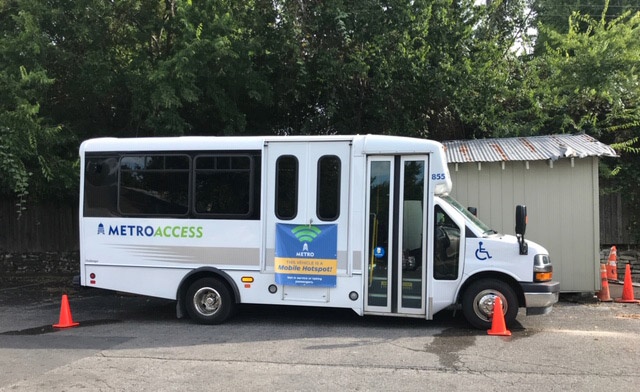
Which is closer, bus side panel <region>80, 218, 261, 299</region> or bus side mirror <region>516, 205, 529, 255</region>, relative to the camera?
bus side mirror <region>516, 205, 529, 255</region>

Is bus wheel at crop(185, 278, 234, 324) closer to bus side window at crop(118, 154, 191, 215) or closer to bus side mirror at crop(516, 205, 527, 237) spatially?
bus side window at crop(118, 154, 191, 215)

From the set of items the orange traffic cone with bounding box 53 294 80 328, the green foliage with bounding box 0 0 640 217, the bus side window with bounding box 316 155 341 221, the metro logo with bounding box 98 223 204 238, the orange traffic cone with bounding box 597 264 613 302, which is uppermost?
the green foliage with bounding box 0 0 640 217

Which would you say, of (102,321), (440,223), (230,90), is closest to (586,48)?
(440,223)

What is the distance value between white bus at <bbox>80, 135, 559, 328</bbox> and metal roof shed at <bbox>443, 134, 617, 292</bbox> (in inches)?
97.3

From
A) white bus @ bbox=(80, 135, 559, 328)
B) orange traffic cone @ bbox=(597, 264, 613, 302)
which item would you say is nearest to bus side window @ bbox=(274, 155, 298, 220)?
white bus @ bbox=(80, 135, 559, 328)

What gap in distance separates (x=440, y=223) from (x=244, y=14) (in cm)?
697

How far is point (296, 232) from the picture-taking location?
305 inches

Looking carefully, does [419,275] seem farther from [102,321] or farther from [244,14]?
[244,14]

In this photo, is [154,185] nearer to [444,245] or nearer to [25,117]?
[25,117]

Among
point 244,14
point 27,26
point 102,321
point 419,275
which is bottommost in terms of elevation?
point 102,321

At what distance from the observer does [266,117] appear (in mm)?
13531

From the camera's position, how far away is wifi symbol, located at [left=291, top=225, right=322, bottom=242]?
767 centimetres

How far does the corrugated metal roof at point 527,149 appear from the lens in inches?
378

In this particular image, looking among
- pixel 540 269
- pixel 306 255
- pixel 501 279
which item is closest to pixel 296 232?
pixel 306 255
